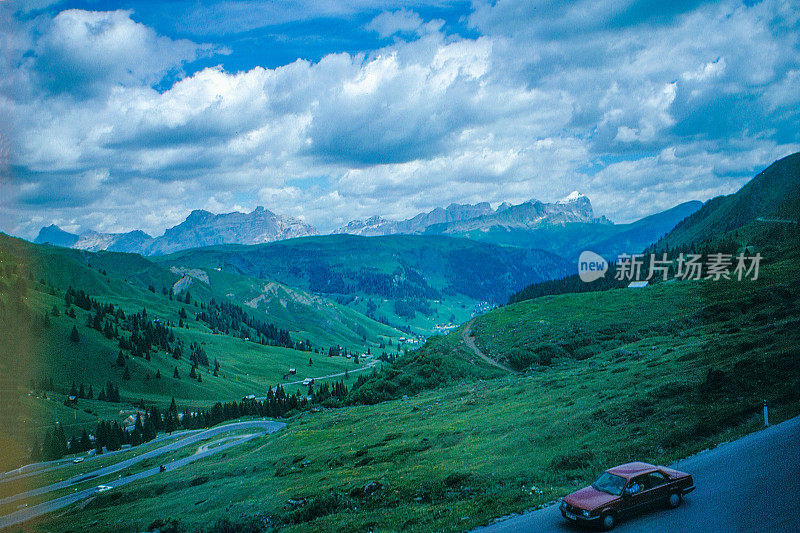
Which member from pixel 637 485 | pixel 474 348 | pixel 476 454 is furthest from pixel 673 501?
pixel 474 348

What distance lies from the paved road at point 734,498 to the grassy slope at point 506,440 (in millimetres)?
2013

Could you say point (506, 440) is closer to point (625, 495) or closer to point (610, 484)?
point (610, 484)

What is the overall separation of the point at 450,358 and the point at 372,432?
58562mm

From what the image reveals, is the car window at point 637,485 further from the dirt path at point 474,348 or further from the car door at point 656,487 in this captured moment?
the dirt path at point 474,348

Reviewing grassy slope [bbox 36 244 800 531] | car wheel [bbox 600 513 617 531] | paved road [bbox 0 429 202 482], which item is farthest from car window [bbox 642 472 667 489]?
paved road [bbox 0 429 202 482]

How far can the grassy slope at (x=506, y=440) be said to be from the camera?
1257 inches

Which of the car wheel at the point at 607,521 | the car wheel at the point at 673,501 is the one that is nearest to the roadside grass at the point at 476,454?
the car wheel at the point at 607,521

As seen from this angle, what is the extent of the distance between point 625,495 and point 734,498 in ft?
18.7

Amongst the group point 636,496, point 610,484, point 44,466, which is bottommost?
point 44,466

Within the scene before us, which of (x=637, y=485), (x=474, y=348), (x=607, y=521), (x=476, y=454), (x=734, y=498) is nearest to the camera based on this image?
(x=607, y=521)

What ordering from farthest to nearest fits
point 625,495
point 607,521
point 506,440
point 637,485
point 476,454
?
point 506,440 < point 476,454 < point 637,485 < point 625,495 < point 607,521

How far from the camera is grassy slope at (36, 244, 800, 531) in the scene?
3194 cm

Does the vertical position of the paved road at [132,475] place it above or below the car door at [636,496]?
below

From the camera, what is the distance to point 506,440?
4525 centimetres
